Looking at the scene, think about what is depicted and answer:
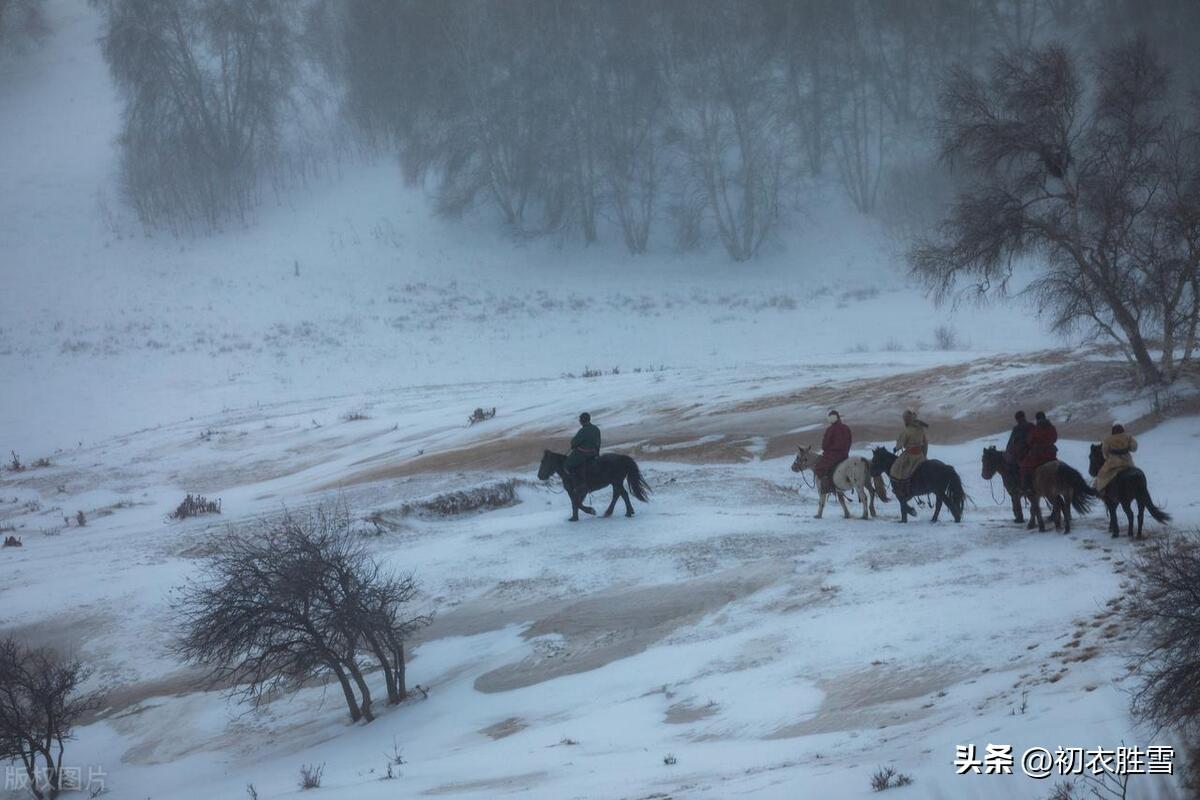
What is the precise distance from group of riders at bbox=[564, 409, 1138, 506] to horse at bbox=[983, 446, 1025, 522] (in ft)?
0.17

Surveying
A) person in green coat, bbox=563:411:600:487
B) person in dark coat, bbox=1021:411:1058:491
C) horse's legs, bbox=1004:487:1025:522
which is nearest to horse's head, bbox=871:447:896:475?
horse's legs, bbox=1004:487:1025:522

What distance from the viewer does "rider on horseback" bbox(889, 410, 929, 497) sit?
15523 millimetres

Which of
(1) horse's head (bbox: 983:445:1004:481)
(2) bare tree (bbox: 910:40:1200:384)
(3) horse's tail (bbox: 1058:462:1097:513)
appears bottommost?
(3) horse's tail (bbox: 1058:462:1097:513)

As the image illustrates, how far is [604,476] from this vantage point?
699 inches

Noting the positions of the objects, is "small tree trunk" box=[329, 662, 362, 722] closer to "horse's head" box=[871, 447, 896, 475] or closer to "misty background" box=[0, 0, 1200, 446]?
"horse's head" box=[871, 447, 896, 475]

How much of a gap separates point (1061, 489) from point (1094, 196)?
1220cm

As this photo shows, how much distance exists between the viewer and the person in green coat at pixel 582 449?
17391mm

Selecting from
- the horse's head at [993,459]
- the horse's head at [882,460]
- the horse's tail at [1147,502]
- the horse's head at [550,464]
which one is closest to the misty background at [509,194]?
the horse's head at [550,464]

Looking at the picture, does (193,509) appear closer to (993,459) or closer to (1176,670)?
(993,459)

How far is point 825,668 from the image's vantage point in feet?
33.2

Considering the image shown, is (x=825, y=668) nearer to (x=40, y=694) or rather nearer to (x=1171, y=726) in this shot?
(x=1171, y=726)

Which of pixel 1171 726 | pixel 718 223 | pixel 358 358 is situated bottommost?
pixel 1171 726

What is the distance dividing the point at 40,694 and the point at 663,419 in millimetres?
17141

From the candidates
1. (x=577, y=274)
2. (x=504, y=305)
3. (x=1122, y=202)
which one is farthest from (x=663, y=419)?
(x=577, y=274)
